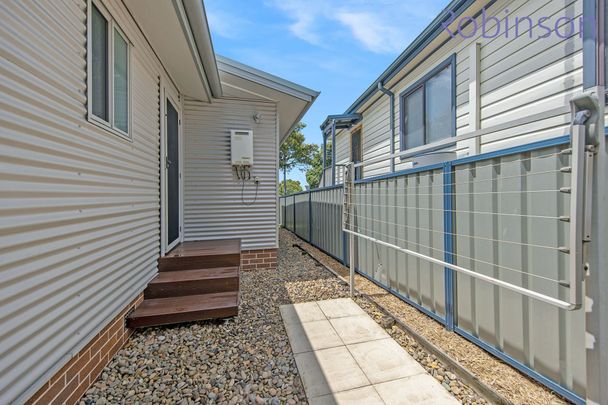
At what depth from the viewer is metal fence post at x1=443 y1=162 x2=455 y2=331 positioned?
2.43 metres

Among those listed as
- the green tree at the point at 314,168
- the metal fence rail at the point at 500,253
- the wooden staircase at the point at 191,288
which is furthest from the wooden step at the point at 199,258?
the green tree at the point at 314,168

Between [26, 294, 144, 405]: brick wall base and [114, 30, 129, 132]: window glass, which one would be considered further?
[114, 30, 129, 132]: window glass

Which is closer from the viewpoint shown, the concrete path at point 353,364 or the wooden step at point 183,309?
the concrete path at point 353,364

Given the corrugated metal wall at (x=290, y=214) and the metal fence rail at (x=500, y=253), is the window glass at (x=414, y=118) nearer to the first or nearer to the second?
the metal fence rail at (x=500, y=253)

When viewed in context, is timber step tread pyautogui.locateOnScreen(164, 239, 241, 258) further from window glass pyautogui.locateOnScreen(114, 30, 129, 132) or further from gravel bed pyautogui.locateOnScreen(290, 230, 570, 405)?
gravel bed pyautogui.locateOnScreen(290, 230, 570, 405)

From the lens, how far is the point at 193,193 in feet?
15.6

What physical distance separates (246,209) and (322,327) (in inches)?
109

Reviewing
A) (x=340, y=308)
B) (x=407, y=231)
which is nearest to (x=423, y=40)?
(x=407, y=231)

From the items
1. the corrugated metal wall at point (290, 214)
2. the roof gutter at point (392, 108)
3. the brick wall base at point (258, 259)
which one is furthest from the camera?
the corrugated metal wall at point (290, 214)

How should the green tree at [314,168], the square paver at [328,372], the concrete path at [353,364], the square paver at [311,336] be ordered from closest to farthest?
the concrete path at [353,364] → the square paver at [328,372] → the square paver at [311,336] → the green tree at [314,168]

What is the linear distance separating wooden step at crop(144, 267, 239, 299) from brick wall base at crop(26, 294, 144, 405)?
0.58 meters

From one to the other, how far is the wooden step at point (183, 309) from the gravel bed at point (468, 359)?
1.53m

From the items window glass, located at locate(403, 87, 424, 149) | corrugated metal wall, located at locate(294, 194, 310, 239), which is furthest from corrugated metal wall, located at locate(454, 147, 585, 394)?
corrugated metal wall, located at locate(294, 194, 310, 239)

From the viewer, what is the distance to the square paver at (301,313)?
9.61 feet
